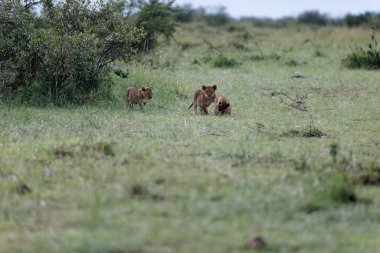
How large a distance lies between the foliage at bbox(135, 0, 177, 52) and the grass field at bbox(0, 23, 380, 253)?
12022 mm

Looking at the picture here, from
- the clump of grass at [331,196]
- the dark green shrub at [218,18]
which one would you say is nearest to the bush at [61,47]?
the clump of grass at [331,196]

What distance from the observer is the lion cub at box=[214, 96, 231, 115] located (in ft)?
43.5

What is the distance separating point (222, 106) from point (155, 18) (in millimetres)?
14129

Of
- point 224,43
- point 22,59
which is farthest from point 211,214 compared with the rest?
point 224,43

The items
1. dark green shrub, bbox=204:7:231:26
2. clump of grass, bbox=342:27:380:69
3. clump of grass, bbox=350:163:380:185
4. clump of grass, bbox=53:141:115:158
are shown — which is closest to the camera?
clump of grass, bbox=350:163:380:185

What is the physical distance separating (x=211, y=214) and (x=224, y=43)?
24.9m

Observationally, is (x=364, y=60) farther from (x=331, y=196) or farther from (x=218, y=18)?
(x=218, y=18)

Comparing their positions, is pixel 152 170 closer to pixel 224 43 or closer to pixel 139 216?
pixel 139 216

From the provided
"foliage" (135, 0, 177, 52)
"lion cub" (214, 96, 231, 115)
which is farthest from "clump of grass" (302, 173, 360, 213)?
"foliage" (135, 0, 177, 52)

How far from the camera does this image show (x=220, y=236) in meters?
5.69

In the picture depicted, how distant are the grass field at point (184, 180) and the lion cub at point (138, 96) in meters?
0.20

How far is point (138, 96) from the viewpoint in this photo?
1400 cm

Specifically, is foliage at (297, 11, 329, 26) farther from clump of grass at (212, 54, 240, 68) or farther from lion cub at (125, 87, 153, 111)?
lion cub at (125, 87, 153, 111)

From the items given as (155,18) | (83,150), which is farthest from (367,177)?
(155,18)
